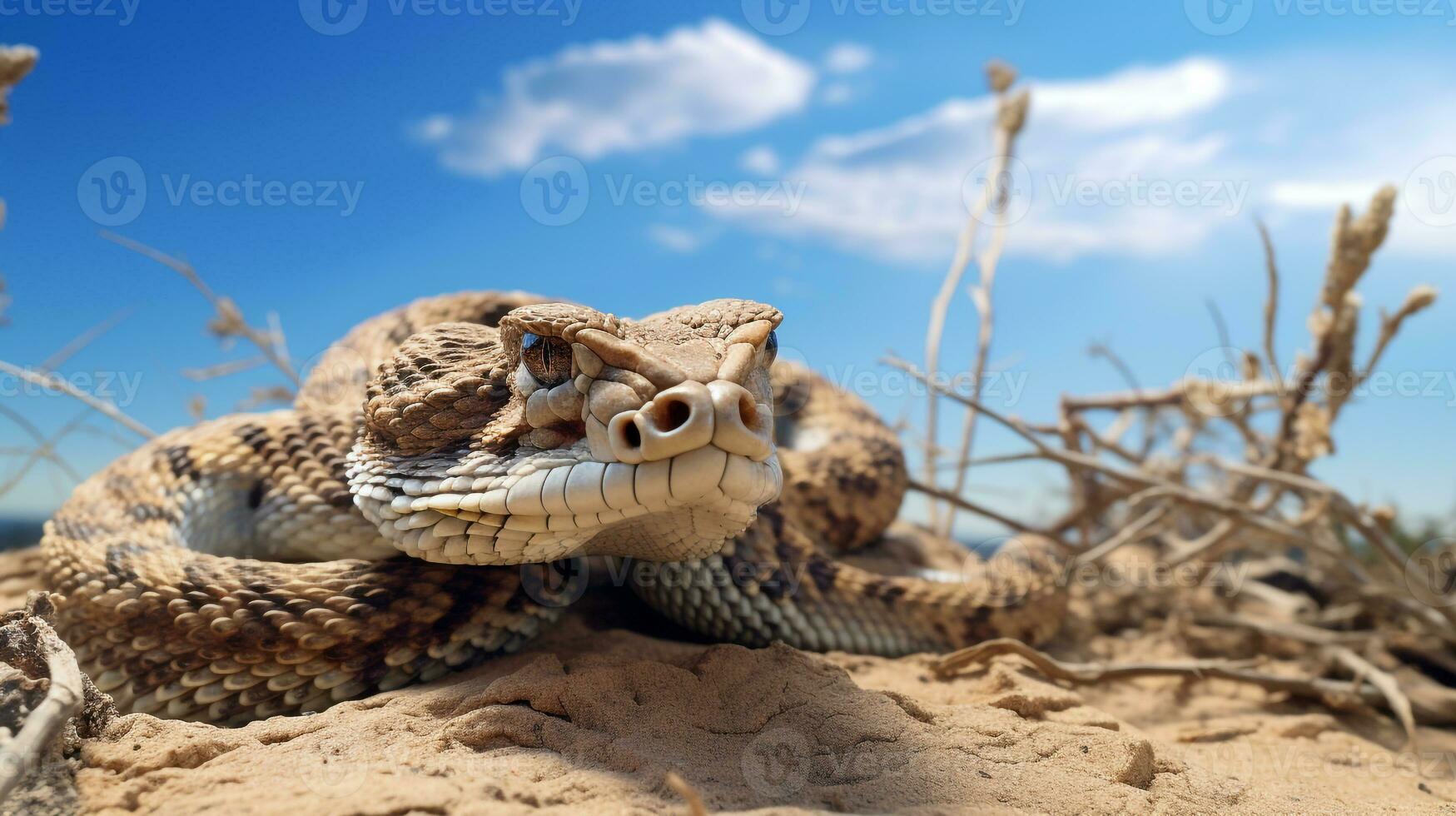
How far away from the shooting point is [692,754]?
2.69m

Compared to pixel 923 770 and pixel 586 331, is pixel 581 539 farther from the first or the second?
pixel 923 770

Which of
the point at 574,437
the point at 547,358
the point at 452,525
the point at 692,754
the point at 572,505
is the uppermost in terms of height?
the point at 547,358

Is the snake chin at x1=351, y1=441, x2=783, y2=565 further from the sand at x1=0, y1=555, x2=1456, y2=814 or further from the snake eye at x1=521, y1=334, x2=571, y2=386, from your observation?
the sand at x1=0, y1=555, x2=1456, y2=814

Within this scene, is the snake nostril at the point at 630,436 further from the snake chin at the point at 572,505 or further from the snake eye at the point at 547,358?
the snake eye at the point at 547,358

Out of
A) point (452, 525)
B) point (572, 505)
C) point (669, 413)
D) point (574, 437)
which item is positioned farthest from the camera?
point (452, 525)

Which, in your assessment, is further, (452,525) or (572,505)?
(452,525)

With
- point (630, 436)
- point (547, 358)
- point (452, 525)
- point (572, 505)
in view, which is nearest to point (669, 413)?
point (630, 436)

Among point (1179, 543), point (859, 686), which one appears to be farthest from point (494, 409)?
point (1179, 543)

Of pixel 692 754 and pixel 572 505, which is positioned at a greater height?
pixel 572 505

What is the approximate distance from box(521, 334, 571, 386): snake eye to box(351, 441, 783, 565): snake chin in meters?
0.23


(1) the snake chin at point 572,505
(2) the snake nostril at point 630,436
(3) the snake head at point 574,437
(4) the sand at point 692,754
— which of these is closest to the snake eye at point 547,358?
(3) the snake head at point 574,437

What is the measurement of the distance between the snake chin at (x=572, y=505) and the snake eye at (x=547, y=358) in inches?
8.9

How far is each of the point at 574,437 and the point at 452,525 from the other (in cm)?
53

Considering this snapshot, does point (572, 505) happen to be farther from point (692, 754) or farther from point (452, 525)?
point (692, 754)
